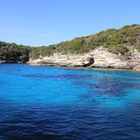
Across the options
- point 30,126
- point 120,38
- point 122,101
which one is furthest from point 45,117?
point 120,38

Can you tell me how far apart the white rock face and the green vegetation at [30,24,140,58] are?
1.98 m

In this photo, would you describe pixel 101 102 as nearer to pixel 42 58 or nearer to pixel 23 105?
pixel 23 105

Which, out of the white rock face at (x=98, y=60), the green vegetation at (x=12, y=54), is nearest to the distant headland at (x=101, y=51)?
the white rock face at (x=98, y=60)

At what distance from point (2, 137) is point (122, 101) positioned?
15.0 metres

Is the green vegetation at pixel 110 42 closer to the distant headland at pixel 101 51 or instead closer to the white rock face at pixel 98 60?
the distant headland at pixel 101 51

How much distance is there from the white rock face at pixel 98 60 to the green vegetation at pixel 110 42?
1980mm

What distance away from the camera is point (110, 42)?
96.8 metres

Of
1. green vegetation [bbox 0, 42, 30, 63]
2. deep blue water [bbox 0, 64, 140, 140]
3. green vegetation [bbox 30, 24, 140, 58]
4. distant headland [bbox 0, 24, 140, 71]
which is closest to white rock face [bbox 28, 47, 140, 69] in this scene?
distant headland [bbox 0, 24, 140, 71]

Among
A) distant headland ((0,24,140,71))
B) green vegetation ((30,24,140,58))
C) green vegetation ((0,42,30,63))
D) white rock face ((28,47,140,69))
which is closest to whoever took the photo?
white rock face ((28,47,140,69))

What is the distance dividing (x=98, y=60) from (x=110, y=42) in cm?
932

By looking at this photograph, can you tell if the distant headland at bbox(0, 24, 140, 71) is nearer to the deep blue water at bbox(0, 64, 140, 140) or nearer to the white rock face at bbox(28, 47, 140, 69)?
the white rock face at bbox(28, 47, 140, 69)

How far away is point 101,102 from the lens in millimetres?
26516

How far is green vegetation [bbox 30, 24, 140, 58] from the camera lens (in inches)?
3649

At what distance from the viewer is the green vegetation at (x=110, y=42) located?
92688mm
